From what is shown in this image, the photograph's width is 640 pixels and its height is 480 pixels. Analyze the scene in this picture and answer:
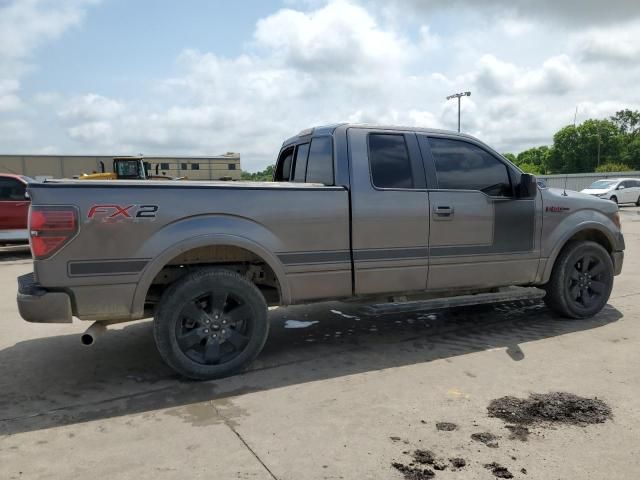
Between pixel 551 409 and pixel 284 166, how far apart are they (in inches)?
145

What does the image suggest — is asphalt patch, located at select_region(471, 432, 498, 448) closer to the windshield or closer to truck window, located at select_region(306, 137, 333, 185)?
truck window, located at select_region(306, 137, 333, 185)

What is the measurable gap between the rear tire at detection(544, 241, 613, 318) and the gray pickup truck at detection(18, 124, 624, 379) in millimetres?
A: 16

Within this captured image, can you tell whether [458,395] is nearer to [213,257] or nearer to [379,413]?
[379,413]

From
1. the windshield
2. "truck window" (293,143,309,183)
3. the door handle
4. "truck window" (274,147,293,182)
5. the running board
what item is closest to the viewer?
the running board

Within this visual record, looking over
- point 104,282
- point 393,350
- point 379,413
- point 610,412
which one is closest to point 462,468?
point 379,413

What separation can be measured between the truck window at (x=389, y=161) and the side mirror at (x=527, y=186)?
120 cm

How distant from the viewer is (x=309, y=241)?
430 cm

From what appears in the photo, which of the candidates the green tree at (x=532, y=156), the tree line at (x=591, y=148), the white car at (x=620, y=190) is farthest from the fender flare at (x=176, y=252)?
the green tree at (x=532, y=156)

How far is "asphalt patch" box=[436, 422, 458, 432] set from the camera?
3.22 m

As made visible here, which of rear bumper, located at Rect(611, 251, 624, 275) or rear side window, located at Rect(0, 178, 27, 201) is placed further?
rear side window, located at Rect(0, 178, 27, 201)

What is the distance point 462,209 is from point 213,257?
2.36 meters

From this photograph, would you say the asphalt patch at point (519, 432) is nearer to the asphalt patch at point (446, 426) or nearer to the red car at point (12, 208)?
the asphalt patch at point (446, 426)

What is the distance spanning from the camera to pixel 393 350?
480 cm

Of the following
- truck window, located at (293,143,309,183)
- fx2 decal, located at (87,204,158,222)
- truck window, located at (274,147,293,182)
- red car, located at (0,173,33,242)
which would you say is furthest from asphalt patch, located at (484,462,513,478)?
red car, located at (0,173,33,242)
